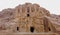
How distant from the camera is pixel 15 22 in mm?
45125

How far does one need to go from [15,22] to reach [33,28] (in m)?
5.42

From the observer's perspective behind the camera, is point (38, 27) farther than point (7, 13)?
No

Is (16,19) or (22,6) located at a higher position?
(22,6)

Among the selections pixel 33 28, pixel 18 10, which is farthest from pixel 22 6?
pixel 33 28

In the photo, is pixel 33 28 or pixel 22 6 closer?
pixel 33 28

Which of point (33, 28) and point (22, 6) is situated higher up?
point (22, 6)

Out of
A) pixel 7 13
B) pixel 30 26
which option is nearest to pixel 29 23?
pixel 30 26

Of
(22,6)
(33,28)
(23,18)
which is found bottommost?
(33,28)

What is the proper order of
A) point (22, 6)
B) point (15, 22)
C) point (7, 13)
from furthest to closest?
point (7, 13) → point (22, 6) → point (15, 22)

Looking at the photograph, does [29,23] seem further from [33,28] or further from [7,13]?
[7,13]

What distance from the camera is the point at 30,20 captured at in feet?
152

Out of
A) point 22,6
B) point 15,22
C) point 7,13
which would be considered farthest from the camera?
point 7,13

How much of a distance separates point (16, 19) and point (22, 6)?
5.37m

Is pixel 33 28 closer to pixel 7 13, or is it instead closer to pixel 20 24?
pixel 20 24
